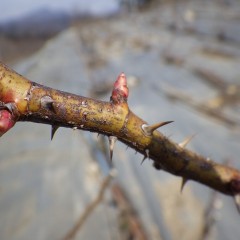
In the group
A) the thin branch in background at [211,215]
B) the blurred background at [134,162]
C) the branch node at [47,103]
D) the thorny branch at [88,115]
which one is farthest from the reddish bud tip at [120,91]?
the thin branch in background at [211,215]

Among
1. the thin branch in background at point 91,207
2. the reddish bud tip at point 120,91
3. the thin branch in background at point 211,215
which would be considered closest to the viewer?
the reddish bud tip at point 120,91

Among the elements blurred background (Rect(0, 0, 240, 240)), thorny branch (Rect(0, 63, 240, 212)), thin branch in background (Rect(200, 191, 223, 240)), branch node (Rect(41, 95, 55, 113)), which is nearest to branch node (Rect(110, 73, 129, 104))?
thorny branch (Rect(0, 63, 240, 212))

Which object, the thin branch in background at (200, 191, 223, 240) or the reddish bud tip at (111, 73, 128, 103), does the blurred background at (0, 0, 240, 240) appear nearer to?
the thin branch in background at (200, 191, 223, 240)

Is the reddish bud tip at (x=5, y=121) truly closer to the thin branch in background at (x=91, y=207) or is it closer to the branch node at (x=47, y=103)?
the branch node at (x=47, y=103)

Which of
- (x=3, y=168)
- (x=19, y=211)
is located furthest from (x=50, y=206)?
(x=3, y=168)

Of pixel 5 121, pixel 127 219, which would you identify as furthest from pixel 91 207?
pixel 5 121

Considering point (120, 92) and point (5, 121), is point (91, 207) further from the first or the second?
point (5, 121)

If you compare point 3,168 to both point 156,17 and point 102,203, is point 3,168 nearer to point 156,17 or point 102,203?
point 102,203
